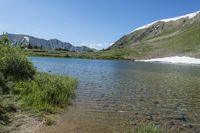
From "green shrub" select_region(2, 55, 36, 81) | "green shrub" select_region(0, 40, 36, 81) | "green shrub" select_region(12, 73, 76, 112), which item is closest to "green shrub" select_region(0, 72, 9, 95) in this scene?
"green shrub" select_region(12, 73, 76, 112)

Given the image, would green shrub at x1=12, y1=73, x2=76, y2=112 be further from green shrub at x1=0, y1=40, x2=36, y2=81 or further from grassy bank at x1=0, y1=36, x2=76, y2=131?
green shrub at x1=0, y1=40, x2=36, y2=81

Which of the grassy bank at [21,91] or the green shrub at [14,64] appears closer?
the grassy bank at [21,91]

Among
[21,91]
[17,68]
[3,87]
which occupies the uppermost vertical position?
[17,68]

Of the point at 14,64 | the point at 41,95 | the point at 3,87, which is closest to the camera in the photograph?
the point at 41,95

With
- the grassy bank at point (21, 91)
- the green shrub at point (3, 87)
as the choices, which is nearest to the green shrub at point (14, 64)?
the grassy bank at point (21, 91)

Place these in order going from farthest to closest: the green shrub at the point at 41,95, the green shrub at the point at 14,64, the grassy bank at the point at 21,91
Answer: the green shrub at the point at 14,64, the green shrub at the point at 41,95, the grassy bank at the point at 21,91

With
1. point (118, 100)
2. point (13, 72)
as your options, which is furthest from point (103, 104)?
point (13, 72)

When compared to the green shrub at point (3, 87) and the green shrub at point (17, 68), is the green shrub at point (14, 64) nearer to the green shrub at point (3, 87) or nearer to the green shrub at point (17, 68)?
the green shrub at point (17, 68)

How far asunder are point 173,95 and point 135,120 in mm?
14078

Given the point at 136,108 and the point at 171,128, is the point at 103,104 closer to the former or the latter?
the point at 136,108

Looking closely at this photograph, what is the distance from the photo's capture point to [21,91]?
953 inches

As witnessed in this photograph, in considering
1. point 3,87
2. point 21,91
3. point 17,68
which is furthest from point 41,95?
point 17,68

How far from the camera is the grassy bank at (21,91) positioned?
2014 centimetres

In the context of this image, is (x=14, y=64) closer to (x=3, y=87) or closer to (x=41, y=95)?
(x=3, y=87)
